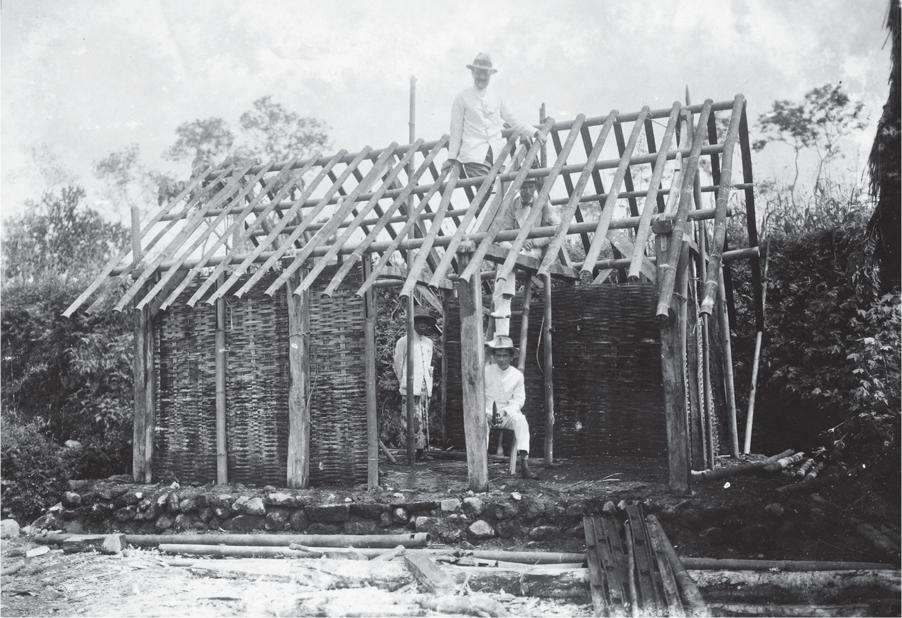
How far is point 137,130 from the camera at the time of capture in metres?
22.2

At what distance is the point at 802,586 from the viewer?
5758mm

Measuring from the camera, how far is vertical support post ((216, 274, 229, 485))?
8883 mm

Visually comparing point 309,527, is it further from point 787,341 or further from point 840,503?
point 787,341

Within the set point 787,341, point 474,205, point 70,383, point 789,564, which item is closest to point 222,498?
point 474,205

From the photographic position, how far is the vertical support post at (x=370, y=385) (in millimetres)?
8297

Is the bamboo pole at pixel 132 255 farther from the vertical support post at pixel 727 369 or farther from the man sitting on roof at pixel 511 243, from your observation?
the vertical support post at pixel 727 369

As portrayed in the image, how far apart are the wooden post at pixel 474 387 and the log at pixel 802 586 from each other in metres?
2.41

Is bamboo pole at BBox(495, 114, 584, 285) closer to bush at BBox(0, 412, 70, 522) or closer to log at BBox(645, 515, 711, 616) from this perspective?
log at BBox(645, 515, 711, 616)

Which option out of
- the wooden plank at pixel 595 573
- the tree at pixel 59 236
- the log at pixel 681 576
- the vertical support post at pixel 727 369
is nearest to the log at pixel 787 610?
the log at pixel 681 576

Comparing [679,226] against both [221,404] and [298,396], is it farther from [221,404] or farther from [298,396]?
[221,404]

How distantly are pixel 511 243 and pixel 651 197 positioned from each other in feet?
6.05

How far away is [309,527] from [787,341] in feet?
23.6

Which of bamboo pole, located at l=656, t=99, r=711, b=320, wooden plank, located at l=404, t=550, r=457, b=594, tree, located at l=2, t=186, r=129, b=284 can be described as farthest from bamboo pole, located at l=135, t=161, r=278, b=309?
tree, located at l=2, t=186, r=129, b=284

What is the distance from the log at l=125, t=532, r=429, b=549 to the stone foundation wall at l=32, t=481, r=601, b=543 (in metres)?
0.17
